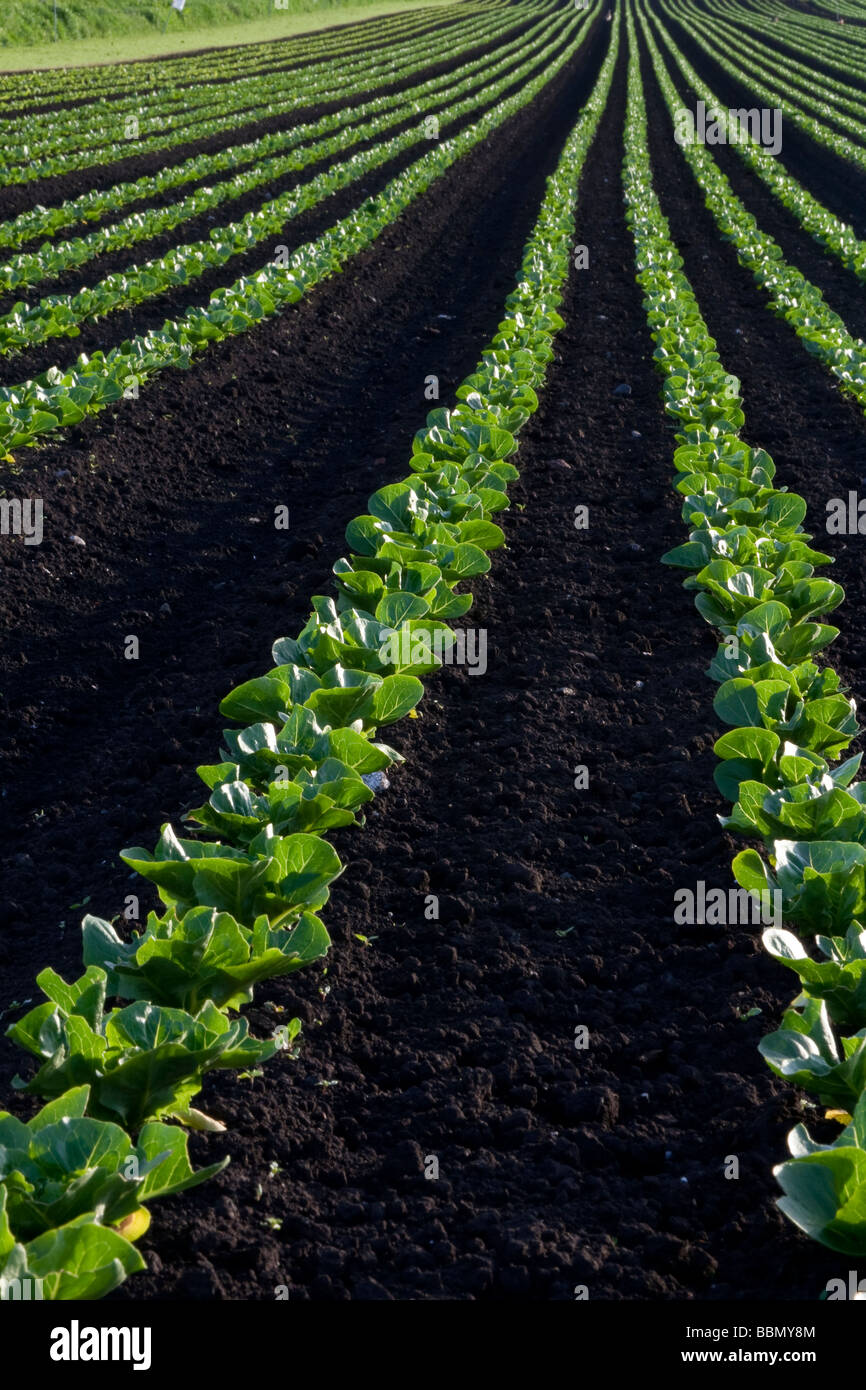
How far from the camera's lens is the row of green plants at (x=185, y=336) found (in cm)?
787

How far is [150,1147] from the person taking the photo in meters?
A: 2.44

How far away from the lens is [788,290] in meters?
12.0

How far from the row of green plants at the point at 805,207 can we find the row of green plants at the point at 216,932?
10.9 metres

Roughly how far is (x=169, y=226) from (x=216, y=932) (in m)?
13.7

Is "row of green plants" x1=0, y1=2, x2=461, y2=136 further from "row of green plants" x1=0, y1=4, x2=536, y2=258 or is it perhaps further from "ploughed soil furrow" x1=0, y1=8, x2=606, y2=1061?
"ploughed soil furrow" x1=0, y1=8, x2=606, y2=1061

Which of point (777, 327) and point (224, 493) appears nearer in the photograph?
point (224, 493)

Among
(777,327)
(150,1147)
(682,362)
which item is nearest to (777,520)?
(682,362)

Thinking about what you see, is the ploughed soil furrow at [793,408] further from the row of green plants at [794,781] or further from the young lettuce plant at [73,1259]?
the young lettuce plant at [73,1259]

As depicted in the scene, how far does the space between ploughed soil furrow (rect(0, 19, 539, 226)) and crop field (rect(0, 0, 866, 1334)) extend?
525 cm

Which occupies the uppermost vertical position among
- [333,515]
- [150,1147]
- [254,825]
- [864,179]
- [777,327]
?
[864,179]

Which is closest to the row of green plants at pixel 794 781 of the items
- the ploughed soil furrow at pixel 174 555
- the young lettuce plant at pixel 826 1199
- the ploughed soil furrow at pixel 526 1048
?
the young lettuce plant at pixel 826 1199

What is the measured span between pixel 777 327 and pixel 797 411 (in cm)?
271

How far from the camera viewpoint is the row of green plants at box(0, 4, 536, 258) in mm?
14133
